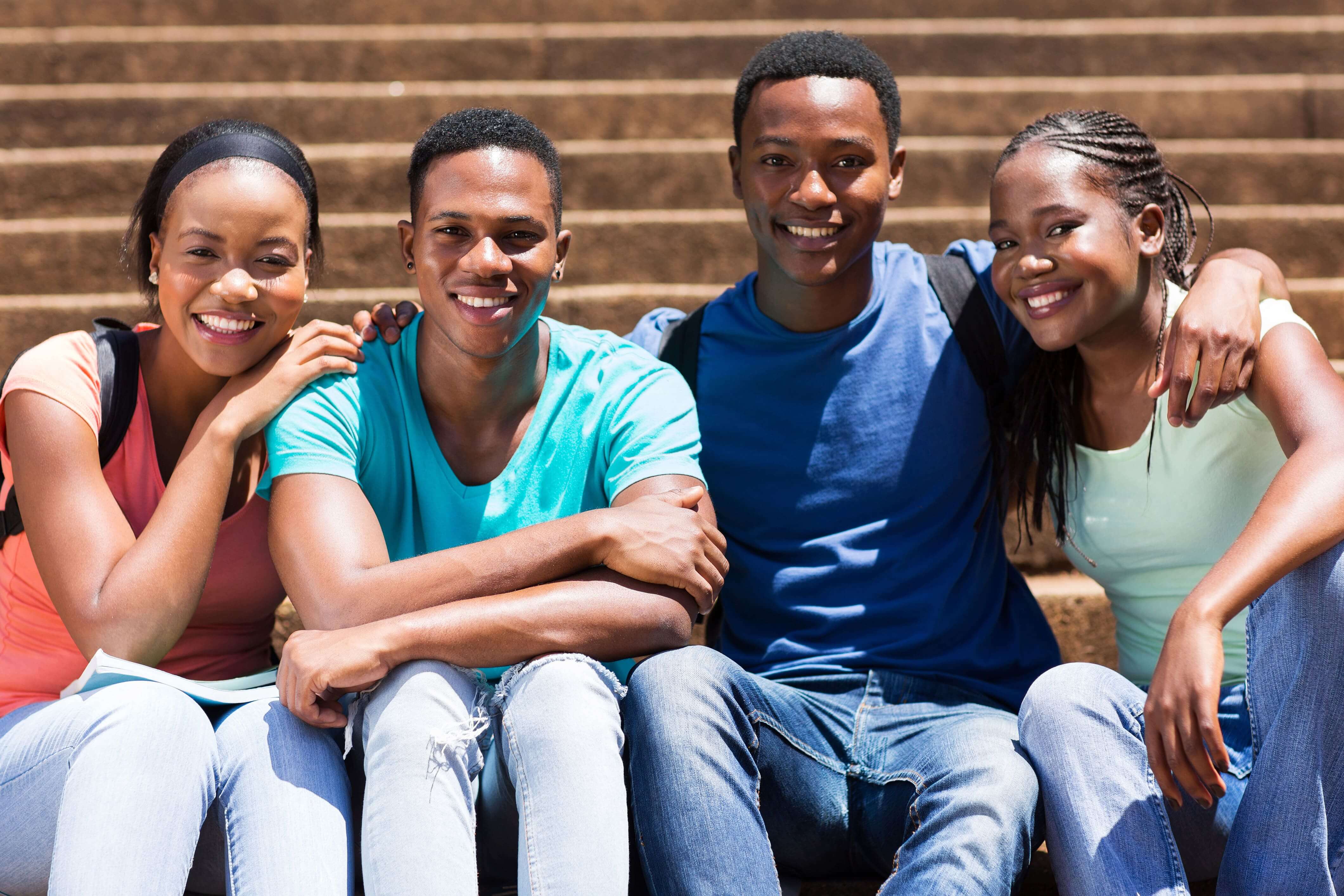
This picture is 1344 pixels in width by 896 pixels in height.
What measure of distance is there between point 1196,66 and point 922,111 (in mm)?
1001

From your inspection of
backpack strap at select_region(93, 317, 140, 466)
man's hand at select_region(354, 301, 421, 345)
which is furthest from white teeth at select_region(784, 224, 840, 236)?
backpack strap at select_region(93, 317, 140, 466)

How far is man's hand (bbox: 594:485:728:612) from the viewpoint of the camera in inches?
74.1

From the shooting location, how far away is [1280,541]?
Answer: 1.71 metres

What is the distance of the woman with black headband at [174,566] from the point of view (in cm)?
167

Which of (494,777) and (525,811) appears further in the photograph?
(494,777)

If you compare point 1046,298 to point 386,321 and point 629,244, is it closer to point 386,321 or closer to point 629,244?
point 386,321

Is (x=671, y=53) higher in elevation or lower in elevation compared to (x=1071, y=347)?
higher

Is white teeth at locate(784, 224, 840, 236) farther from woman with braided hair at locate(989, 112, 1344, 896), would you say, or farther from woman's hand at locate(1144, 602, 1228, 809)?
woman's hand at locate(1144, 602, 1228, 809)

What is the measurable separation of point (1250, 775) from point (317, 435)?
5.04ft

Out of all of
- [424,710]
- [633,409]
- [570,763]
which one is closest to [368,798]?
[424,710]

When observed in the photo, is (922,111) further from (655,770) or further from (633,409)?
(655,770)

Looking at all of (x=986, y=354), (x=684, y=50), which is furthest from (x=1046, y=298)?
(x=684, y=50)

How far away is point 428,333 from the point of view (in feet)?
7.07

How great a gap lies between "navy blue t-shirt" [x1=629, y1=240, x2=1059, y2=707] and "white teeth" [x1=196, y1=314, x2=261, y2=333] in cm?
86
